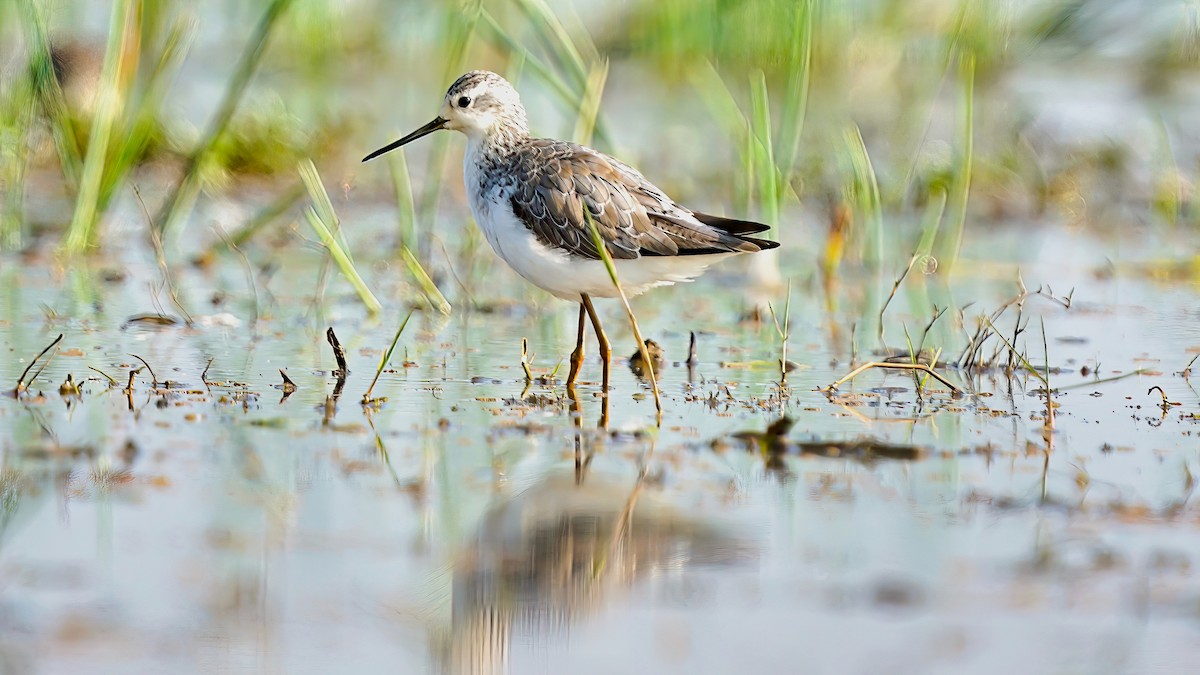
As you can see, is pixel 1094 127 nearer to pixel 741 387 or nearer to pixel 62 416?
pixel 741 387

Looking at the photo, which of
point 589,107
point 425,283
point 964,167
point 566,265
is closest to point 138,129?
point 425,283

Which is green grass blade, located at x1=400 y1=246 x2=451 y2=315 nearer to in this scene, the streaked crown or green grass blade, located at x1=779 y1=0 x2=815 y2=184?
the streaked crown

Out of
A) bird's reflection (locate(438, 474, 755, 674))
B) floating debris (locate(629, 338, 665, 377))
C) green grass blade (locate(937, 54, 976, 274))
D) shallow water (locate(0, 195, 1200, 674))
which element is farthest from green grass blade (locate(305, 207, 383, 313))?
green grass blade (locate(937, 54, 976, 274))

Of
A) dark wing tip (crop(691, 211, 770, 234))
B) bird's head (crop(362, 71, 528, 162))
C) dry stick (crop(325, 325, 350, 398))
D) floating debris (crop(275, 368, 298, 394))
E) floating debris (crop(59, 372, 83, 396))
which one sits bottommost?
floating debris (crop(59, 372, 83, 396))

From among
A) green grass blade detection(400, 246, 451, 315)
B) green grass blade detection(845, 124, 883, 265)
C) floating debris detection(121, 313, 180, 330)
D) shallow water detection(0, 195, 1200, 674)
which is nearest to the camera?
shallow water detection(0, 195, 1200, 674)

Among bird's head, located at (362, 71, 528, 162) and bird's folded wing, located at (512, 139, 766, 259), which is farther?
bird's head, located at (362, 71, 528, 162)

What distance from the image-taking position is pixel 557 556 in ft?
12.9

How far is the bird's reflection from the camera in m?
3.46

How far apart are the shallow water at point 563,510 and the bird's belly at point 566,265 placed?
0.38 metres

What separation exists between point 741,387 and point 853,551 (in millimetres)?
2104

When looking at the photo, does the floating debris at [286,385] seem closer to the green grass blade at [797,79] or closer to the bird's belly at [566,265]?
the bird's belly at [566,265]

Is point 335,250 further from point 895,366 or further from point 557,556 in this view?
point 557,556

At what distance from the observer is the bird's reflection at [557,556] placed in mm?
3462

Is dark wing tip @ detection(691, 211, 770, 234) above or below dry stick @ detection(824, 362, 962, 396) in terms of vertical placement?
above
